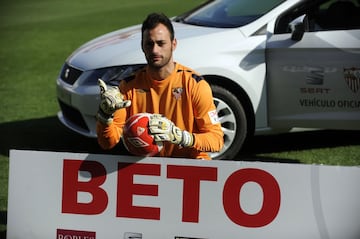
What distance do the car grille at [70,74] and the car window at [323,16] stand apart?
1.89 meters

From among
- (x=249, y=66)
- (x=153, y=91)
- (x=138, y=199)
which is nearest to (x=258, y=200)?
(x=138, y=199)

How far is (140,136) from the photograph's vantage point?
4262mm

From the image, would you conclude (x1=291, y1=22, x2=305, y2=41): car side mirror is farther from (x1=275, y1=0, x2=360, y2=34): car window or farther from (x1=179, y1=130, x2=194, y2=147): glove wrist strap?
(x1=179, y1=130, x2=194, y2=147): glove wrist strap

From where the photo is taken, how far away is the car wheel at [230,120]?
7.55m

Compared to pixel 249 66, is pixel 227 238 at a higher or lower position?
lower

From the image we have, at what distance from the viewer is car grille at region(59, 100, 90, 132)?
7.94m

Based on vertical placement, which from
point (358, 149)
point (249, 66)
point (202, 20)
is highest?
point (202, 20)

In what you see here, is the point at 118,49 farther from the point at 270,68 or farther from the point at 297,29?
the point at 297,29

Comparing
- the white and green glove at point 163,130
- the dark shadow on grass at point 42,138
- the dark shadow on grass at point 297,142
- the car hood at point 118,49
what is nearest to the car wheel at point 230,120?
the dark shadow on grass at point 297,142

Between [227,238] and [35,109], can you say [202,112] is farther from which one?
[35,109]

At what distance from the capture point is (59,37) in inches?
700

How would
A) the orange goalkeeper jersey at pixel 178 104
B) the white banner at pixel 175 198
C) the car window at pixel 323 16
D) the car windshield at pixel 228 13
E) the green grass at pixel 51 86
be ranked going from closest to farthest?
1. the white banner at pixel 175 198
2. the orange goalkeeper jersey at pixel 178 104
3. the car window at pixel 323 16
4. the car windshield at pixel 228 13
5. the green grass at pixel 51 86

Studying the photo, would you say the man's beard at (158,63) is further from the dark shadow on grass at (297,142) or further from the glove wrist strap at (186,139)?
the dark shadow on grass at (297,142)

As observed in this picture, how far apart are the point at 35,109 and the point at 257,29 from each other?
3.78 m
